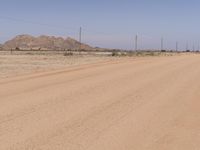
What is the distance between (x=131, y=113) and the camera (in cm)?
979

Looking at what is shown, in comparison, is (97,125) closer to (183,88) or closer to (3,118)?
(3,118)

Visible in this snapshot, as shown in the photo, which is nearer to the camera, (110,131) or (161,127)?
(110,131)

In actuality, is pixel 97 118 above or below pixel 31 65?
below

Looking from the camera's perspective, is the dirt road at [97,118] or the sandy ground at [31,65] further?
the sandy ground at [31,65]

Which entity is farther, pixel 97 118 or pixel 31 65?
pixel 31 65

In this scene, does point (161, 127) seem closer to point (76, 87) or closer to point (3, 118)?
point (3, 118)

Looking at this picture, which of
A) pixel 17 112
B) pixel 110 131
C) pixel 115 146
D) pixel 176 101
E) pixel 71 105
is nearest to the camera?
pixel 115 146

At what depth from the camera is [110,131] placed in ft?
25.2

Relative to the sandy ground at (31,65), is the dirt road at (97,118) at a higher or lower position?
lower

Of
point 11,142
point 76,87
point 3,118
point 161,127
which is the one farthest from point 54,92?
point 11,142

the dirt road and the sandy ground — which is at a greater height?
the sandy ground

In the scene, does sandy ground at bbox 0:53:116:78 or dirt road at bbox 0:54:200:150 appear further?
sandy ground at bbox 0:53:116:78

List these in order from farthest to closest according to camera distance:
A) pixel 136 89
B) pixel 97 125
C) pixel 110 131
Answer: pixel 136 89 → pixel 97 125 → pixel 110 131

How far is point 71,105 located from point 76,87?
416cm
